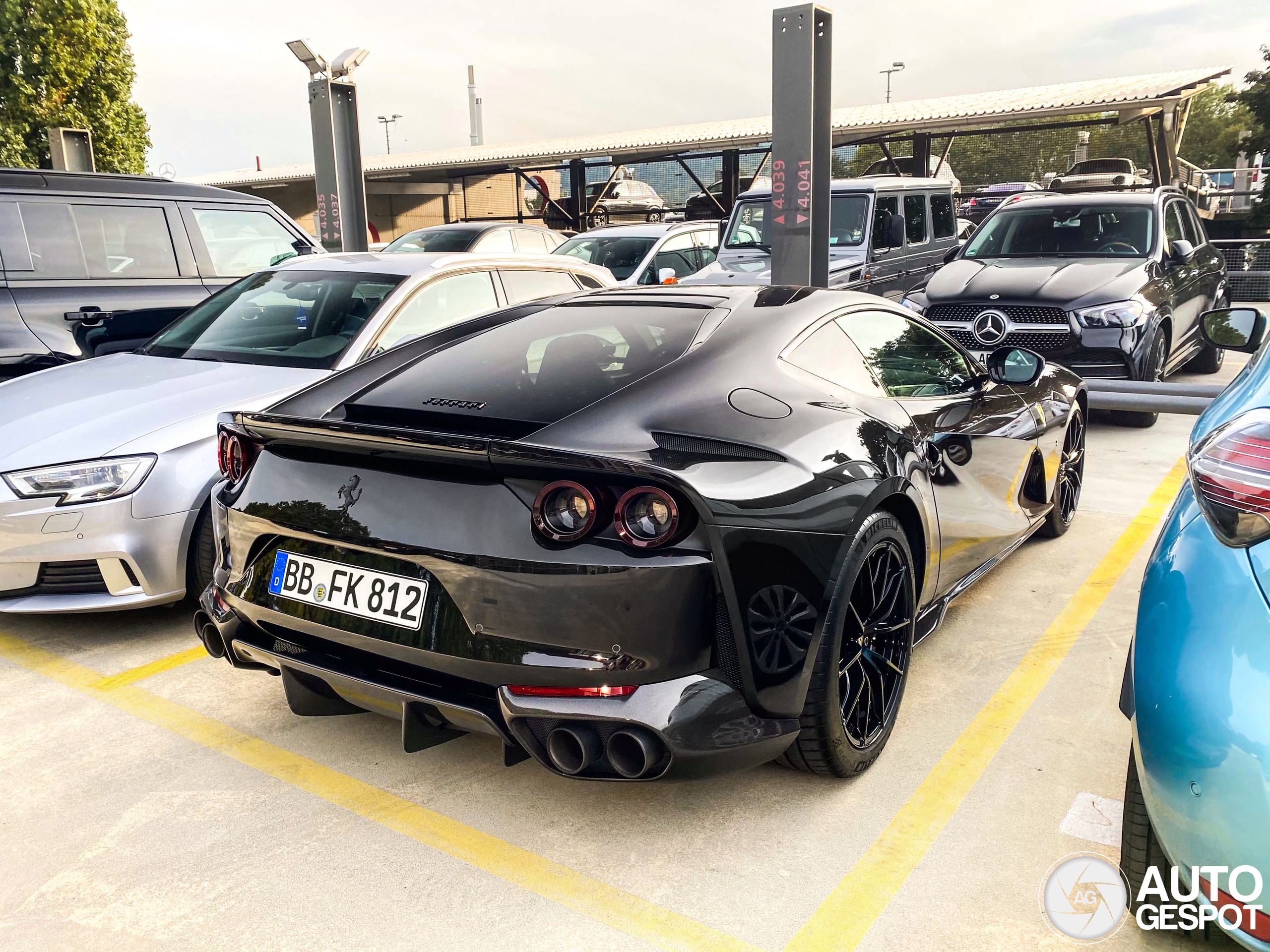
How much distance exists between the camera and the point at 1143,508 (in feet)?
18.9

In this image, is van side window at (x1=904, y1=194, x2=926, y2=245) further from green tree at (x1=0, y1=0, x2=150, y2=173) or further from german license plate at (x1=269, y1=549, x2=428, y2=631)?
green tree at (x1=0, y1=0, x2=150, y2=173)

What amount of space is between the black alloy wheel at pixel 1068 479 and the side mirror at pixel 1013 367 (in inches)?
30.9

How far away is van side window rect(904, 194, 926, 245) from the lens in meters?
11.3

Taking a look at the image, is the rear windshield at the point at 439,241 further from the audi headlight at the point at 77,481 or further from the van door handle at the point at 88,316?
the audi headlight at the point at 77,481

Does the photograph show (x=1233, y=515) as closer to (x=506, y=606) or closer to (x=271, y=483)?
(x=506, y=606)

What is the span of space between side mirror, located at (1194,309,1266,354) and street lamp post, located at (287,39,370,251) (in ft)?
30.6

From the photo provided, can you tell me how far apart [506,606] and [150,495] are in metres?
2.11

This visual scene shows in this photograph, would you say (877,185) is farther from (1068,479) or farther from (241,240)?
(241,240)

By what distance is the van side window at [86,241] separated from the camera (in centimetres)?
593

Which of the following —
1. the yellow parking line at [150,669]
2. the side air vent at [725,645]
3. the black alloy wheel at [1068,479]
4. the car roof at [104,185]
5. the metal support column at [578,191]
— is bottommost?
the yellow parking line at [150,669]

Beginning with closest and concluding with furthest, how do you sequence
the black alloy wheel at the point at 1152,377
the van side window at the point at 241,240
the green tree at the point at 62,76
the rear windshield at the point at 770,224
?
the van side window at the point at 241,240
the black alloy wheel at the point at 1152,377
the rear windshield at the point at 770,224
the green tree at the point at 62,76

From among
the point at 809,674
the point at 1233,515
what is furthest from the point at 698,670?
the point at 1233,515

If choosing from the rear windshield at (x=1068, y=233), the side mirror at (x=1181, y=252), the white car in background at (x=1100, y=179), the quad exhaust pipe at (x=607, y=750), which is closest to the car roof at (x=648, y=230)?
the rear windshield at (x=1068, y=233)

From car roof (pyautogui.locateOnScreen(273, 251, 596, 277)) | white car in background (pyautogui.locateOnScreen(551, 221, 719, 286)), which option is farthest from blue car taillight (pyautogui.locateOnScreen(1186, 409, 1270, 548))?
white car in background (pyautogui.locateOnScreen(551, 221, 719, 286))
